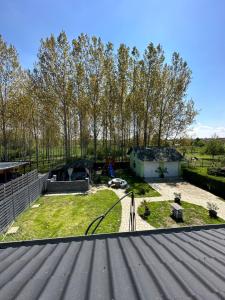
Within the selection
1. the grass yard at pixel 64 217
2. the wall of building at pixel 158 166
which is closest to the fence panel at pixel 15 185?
the grass yard at pixel 64 217

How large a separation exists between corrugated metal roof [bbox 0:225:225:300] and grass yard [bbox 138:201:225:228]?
6481mm

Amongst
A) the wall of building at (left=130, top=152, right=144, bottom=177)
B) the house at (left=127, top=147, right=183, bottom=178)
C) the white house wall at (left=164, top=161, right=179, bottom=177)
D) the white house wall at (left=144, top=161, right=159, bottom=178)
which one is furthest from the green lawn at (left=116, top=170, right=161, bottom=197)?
the white house wall at (left=164, top=161, right=179, bottom=177)

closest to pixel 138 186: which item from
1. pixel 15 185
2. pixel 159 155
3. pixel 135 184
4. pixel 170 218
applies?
pixel 135 184

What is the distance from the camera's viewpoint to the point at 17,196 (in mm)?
11000

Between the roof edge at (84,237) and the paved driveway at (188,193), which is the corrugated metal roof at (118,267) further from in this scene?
the paved driveway at (188,193)

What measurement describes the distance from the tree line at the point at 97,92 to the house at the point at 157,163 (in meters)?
6.25

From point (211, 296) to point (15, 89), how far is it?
1041 inches

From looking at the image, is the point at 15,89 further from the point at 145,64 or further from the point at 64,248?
the point at 64,248

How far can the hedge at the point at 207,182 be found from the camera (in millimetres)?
15216

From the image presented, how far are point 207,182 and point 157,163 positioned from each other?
6.11 metres

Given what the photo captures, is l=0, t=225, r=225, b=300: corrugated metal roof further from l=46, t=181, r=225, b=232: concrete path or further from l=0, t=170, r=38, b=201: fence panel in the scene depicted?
l=0, t=170, r=38, b=201: fence panel

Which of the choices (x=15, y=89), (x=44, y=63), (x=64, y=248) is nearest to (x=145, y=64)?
(x=44, y=63)

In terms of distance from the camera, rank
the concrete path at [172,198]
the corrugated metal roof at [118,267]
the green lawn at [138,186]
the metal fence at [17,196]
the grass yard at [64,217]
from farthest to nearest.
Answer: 1. the green lawn at [138,186]
2. the concrete path at [172,198]
3. the metal fence at [17,196]
4. the grass yard at [64,217]
5. the corrugated metal roof at [118,267]

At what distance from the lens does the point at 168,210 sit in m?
12.1
